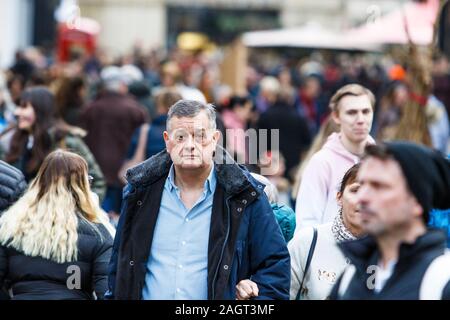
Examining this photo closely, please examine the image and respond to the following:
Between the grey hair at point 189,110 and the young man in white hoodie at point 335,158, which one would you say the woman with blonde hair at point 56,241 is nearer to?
the grey hair at point 189,110

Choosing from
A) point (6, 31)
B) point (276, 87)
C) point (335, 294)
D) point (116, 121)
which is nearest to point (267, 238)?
point (335, 294)

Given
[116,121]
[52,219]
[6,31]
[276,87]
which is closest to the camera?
[52,219]

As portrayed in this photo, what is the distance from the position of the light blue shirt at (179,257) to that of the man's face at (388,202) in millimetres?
1636

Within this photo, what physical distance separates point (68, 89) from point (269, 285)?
7.97 m

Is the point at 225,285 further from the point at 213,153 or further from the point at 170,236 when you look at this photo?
the point at 213,153

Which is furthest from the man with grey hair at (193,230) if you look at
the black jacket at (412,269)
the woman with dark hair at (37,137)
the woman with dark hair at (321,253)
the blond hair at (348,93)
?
the woman with dark hair at (37,137)

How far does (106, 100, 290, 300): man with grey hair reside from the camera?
5.79 meters

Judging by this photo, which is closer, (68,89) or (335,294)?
(335,294)

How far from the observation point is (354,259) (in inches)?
178

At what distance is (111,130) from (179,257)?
288 inches

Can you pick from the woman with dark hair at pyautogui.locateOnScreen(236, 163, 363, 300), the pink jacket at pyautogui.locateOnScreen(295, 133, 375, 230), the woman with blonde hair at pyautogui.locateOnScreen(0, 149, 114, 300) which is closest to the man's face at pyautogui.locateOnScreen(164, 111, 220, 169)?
the woman with dark hair at pyautogui.locateOnScreen(236, 163, 363, 300)

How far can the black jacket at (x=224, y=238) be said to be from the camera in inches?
228

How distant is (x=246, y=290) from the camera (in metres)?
5.84

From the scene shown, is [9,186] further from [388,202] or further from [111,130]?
[111,130]
